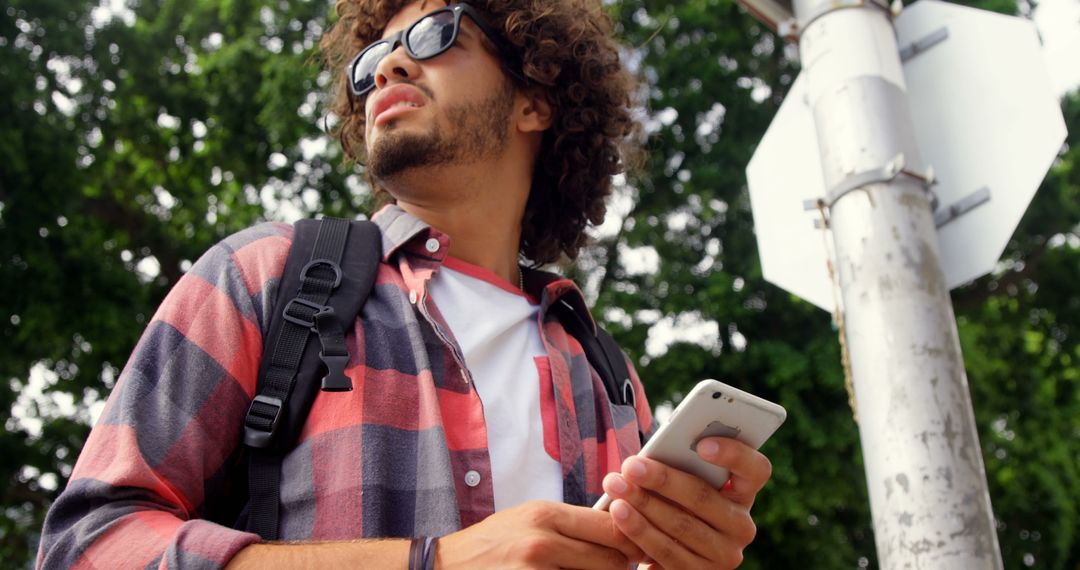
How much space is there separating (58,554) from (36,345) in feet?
30.1

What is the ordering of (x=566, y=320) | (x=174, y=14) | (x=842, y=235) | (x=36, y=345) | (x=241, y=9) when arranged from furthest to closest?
(x=174, y=14) → (x=241, y=9) → (x=36, y=345) → (x=842, y=235) → (x=566, y=320)

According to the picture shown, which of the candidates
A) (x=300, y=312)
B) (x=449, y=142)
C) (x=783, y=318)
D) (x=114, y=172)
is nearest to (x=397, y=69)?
(x=449, y=142)

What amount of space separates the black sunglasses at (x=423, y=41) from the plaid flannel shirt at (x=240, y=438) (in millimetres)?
683

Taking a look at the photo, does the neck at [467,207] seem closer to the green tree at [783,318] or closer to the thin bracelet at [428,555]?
the thin bracelet at [428,555]

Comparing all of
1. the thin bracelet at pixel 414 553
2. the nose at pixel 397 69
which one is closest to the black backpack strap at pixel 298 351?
the thin bracelet at pixel 414 553

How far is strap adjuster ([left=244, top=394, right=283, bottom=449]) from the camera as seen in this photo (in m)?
1.54

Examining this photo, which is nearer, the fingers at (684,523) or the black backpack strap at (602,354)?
the fingers at (684,523)

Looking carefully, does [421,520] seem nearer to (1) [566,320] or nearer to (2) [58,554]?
(2) [58,554]

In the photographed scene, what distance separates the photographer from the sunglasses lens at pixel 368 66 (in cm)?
244

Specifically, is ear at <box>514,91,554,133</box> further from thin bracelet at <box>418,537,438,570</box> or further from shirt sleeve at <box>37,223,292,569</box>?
thin bracelet at <box>418,537,438,570</box>

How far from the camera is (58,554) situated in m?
1.39

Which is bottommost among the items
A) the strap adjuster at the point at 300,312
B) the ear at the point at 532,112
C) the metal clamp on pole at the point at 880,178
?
the strap adjuster at the point at 300,312

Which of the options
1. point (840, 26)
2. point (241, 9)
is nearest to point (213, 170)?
point (241, 9)

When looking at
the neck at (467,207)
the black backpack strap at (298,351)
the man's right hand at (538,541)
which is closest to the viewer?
the man's right hand at (538,541)
